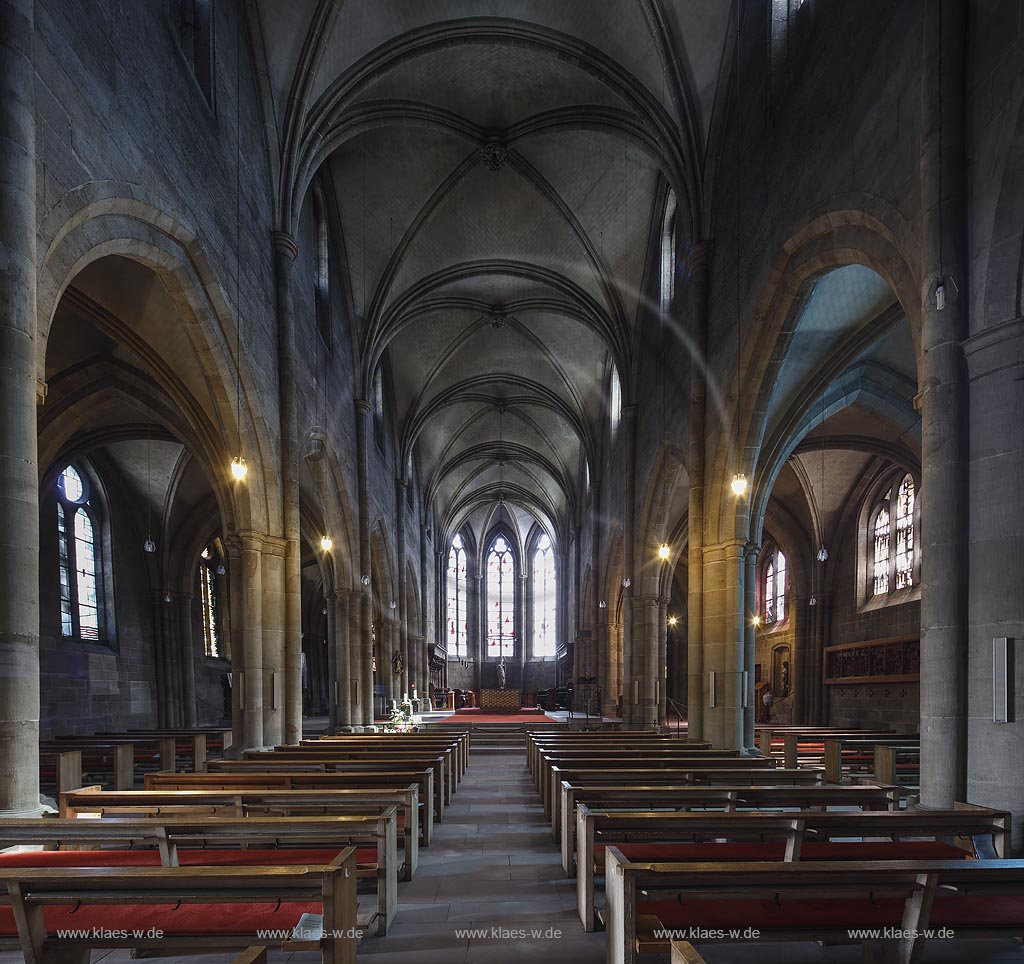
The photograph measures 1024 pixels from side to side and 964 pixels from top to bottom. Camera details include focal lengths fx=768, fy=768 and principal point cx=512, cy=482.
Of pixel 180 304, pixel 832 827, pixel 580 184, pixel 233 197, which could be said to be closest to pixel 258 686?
pixel 180 304

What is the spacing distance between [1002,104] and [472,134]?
1360cm

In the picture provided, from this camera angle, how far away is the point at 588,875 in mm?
4984

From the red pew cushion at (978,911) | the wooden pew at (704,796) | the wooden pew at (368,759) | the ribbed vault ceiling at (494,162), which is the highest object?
the ribbed vault ceiling at (494,162)

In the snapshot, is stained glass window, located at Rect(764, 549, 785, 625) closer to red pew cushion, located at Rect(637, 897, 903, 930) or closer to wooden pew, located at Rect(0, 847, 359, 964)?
red pew cushion, located at Rect(637, 897, 903, 930)

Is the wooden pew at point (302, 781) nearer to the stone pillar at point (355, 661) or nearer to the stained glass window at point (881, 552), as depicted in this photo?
the stone pillar at point (355, 661)

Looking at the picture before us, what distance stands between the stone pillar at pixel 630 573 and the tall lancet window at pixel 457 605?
86.6ft

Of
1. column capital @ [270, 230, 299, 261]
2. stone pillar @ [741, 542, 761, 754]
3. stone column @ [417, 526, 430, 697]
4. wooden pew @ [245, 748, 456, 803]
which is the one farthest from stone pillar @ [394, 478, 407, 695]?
wooden pew @ [245, 748, 456, 803]

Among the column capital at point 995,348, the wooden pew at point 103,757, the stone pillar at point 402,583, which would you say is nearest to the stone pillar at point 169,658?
the stone pillar at point 402,583

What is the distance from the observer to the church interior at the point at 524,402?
4.79 meters

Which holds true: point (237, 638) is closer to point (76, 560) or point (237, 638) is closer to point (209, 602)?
point (76, 560)

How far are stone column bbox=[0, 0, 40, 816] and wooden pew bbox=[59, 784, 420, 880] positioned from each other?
42cm

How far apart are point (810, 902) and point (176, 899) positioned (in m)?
→ 3.16

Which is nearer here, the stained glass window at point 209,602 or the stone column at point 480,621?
the stained glass window at point 209,602

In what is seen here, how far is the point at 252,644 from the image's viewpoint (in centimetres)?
1252
